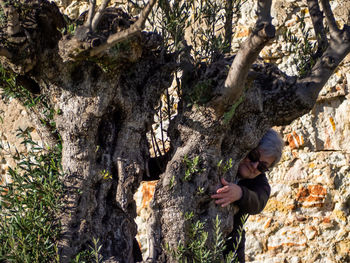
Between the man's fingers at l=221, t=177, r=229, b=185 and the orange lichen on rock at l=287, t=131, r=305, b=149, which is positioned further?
the orange lichen on rock at l=287, t=131, r=305, b=149

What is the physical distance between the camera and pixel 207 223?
300 cm

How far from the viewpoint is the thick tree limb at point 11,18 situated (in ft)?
8.80

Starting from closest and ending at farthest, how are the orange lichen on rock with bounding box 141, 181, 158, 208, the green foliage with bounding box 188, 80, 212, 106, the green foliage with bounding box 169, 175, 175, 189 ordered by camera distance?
the green foliage with bounding box 169, 175, 175, 189, the green foliage with bounding box 188, 80, 212, 106, the orange lichen on rock with bounding box 141, 181, 158, 208

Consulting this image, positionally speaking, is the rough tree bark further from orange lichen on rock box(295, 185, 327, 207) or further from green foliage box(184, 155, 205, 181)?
orange lichen on rock box(295, 185, 327, 207)

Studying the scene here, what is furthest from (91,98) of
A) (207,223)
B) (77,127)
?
(207,223)

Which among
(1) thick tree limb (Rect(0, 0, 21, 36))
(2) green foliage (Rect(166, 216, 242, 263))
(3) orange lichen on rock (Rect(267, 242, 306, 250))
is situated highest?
(1) thick tree limb (Rect(0, 0, 21, 36))

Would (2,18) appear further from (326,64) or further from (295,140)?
(295,140)

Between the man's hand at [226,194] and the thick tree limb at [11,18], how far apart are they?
65.1 inches

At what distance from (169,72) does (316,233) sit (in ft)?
9.58

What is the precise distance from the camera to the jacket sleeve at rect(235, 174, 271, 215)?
325 cm

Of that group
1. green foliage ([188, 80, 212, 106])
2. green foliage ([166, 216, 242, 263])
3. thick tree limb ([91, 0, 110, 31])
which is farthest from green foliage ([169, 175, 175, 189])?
thick tree limb ([91, 0, 110, 31])

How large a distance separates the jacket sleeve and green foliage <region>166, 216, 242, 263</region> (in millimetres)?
383

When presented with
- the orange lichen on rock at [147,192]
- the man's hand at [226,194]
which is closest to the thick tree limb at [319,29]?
the man's hand at [226,194]

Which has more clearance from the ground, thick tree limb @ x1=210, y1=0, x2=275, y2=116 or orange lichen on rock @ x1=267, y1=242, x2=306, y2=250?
thick tree limb @ x1=210, y1=0, x2=275, y2=116
